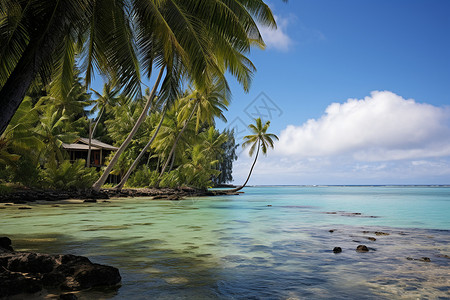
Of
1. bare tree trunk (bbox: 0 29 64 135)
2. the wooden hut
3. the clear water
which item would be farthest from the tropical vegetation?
the wooden hut

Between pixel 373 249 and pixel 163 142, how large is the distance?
2832 centimetres

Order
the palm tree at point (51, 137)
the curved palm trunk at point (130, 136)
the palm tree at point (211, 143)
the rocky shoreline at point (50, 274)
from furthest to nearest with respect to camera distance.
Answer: the palm tree at point (211, 143) → the palm tree at point (51, 137) → the curved palm trunk at point (130, 136) → the rocky shoreline at point (50, 274)

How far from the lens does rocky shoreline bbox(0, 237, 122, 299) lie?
3.63 meters

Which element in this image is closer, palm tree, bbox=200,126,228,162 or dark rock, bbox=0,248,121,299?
dark rock, bbox=0,248,121,299

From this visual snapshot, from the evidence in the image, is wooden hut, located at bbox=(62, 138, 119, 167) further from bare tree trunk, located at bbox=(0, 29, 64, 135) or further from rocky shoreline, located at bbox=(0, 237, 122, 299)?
rocky shoreline, located at bbox=(0, 237, 122, 299)

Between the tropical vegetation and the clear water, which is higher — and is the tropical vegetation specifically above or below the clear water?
above

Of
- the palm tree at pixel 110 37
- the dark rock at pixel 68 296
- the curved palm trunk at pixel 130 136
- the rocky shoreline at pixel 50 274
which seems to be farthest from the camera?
the curved palm trunk at pixel 130 136

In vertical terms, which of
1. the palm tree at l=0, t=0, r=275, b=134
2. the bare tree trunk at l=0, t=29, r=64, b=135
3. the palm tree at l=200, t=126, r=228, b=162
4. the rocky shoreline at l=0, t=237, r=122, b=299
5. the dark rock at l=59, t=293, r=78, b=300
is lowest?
the dark rock at l=59, t=293, r=78, b=300

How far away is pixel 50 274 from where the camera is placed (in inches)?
156

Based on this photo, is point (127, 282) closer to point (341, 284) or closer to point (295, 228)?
point (341, 284)

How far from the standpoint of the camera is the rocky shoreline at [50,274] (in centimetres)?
363

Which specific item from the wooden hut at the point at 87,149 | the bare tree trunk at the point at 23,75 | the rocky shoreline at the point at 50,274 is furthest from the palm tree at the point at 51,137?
the rocky shoreline at the point at 50,274

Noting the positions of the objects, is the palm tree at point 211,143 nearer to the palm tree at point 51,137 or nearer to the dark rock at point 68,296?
the palm tree at point 51,137

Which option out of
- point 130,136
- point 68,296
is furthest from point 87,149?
point 68,296
